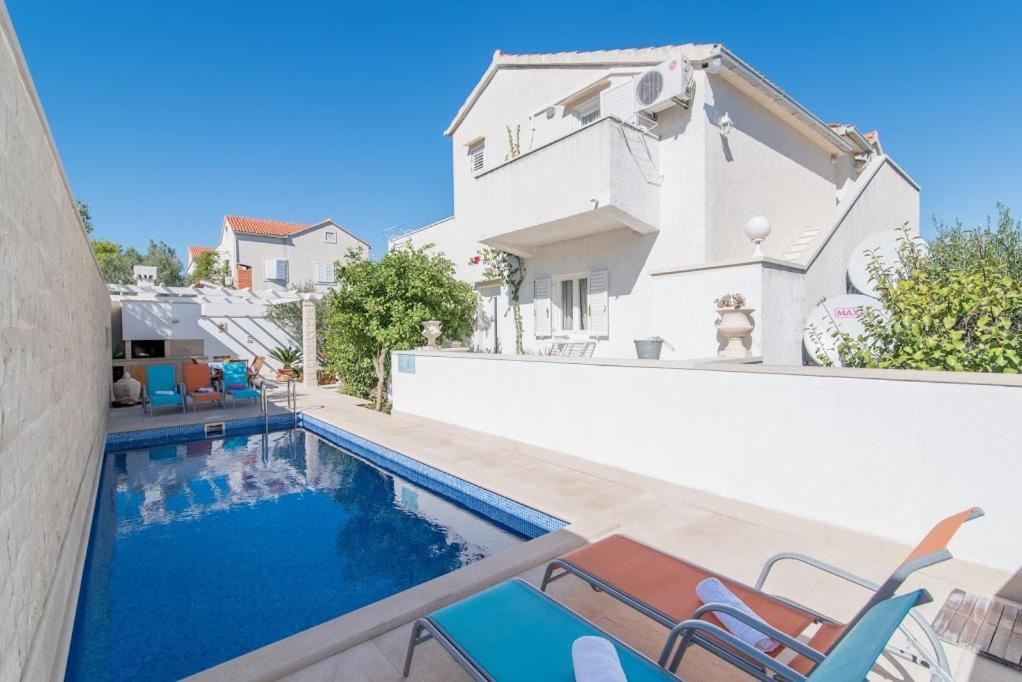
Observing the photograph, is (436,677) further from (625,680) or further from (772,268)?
(772,268)

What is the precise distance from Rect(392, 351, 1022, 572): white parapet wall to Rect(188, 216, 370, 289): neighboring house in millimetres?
34254

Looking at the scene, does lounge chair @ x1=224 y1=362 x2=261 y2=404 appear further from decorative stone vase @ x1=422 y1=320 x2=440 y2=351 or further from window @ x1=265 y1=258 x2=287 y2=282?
window @ x1=265 y1=258 x2=287 y2=282

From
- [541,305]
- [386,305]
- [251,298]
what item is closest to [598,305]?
[541,305]

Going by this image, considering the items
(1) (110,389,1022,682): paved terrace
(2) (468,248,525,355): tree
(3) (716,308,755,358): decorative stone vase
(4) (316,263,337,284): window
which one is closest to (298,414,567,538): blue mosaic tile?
(1) (110,389,1022,682): paved terrace

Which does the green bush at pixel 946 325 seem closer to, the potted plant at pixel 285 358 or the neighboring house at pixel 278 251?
the potted plant at pixel 285 358

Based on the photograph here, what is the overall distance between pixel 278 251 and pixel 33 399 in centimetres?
4010

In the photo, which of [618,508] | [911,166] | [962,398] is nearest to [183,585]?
[618,508]

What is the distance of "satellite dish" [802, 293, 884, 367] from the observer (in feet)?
30.1

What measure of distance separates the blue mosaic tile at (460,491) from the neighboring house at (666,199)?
4.76 meters

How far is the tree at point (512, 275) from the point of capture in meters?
15.0

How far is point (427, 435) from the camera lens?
1107 centimetres

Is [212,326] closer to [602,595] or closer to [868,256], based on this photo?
[602,595]

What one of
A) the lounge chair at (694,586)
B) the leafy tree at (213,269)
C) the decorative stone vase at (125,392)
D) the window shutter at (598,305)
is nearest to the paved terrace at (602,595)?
the lounge chair at (694,586)

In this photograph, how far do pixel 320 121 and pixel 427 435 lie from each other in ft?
64.5
